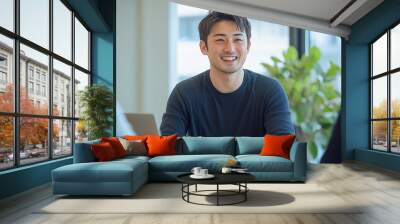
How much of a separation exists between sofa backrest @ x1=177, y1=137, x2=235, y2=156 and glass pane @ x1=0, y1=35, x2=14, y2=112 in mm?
2735

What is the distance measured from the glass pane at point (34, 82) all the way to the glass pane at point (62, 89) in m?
0.35

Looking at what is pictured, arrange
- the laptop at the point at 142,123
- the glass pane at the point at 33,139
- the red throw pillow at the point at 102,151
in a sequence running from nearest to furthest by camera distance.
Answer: the glass pane at the point at 33,139, the red throw pillow at the point at 102,151, the laptop at the point at 142,123

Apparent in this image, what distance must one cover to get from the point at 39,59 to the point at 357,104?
6.71 meters

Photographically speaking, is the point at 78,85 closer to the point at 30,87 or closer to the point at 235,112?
the point at 30,87

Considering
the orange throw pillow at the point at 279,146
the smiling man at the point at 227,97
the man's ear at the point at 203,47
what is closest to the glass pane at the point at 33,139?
the smiling man at the point at 227,97

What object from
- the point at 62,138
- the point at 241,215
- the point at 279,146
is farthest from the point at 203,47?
the point at 241,215

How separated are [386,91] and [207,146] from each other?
4038mm

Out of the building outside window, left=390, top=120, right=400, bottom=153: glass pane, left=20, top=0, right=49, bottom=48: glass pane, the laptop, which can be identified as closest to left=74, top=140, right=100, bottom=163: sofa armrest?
the building outside window

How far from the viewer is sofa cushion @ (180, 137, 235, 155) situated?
6.48 metres

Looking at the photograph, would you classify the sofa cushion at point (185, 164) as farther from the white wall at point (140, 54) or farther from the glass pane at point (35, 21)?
the white wall at point (140, 54)

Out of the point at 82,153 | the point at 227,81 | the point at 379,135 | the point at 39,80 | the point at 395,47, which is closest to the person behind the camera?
the point at 82,153

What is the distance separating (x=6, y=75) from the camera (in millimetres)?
4742

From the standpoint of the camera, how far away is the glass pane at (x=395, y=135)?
290 inches

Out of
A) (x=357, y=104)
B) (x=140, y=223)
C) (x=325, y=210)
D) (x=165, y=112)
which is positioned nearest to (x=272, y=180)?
(x=325, y=210)
